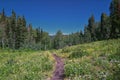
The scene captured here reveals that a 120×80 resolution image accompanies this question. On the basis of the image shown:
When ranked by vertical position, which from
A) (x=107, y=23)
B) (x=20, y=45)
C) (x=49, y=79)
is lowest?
(x=49, y=79)

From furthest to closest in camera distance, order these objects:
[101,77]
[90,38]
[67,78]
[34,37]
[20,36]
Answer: [34,37] < [90,38] < [20,36] < [67,78] < [101,77]

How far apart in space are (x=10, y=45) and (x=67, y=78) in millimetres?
78752

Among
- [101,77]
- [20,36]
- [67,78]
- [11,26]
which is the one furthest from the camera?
[11,26]

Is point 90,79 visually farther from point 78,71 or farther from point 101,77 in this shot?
point 78,71

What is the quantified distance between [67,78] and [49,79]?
1.33 metres

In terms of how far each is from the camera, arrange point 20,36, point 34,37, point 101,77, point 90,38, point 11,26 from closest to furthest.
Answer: point 101,77 → point 20,36 → point 11,26 → point 90,38 → point 34,37

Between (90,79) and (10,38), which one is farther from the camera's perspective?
(10,38)

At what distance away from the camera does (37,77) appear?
14.5 m

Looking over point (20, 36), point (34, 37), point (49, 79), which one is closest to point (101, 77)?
point (49, 79)

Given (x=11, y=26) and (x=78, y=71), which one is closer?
(x=78, y=71)

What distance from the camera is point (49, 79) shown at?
1493 cm

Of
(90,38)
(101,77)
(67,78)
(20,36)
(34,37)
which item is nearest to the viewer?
(101,77)

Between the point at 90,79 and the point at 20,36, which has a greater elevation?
the point at 20,36

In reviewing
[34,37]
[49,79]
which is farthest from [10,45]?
[49,79]
